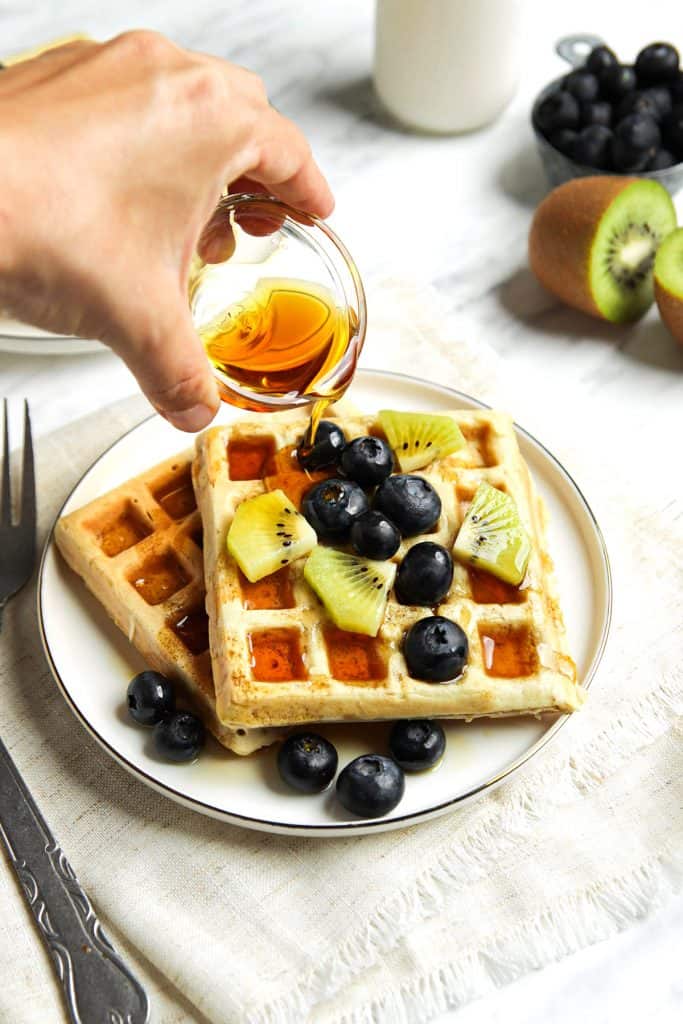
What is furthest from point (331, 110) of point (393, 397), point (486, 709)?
point (486, 709)

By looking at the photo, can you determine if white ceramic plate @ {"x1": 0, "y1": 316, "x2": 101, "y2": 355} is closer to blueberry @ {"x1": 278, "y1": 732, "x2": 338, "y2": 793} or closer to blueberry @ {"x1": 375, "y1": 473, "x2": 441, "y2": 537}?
blueberry @ {"x1": 375, "y1": 473, "x2": 441, "y2": 537}

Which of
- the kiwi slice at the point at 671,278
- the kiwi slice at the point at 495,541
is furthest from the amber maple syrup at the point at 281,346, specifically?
the kiwi slice at the point at 671,278

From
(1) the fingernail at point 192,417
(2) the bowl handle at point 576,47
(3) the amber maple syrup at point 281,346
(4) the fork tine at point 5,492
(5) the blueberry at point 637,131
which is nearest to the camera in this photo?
(1) the fingernail at point 192,417

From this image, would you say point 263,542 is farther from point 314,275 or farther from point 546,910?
point 546,910

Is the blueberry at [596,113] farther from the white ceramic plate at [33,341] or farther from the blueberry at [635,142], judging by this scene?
the white ceramic plate at [33,341]

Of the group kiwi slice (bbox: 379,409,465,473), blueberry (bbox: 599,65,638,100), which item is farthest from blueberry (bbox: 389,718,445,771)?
blueberry (bbox: 599,65,638,100)

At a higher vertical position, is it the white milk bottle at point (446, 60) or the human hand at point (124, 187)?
the human hand at point (124, 187)
